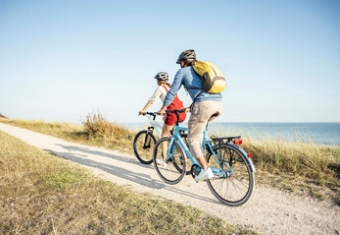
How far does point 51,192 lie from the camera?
4.01 metres

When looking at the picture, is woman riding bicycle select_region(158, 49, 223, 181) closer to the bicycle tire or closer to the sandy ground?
the sandy ground

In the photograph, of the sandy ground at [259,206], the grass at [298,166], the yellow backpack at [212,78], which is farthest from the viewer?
the grass at [298,166]

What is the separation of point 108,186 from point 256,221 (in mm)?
2606

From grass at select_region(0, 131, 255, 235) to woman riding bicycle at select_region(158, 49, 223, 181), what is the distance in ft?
2.97

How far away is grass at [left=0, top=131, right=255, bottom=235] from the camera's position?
2.97 metres

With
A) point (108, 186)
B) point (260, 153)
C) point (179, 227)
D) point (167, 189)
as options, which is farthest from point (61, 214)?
point (260, 153)

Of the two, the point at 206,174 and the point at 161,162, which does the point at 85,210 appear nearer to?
the point at 206,174

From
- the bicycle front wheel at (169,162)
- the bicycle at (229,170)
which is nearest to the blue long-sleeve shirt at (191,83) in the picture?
the bicycle at (229,170)

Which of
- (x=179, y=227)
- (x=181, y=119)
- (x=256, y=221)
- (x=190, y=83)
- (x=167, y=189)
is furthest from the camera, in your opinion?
(x=181, y=119)

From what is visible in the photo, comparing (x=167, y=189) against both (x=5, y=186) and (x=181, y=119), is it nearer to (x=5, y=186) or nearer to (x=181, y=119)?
(x=181, y=119)

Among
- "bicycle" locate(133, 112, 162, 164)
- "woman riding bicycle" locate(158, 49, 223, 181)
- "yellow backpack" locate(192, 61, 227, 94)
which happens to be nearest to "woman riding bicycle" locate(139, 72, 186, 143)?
"bicycle" locate(133, 112, 162, 164)

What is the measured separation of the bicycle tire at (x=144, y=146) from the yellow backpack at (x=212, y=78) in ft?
11.1

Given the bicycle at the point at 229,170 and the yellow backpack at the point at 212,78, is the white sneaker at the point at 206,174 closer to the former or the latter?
the bicycle at the point at 229,170

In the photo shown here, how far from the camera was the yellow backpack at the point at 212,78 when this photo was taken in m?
3.61
